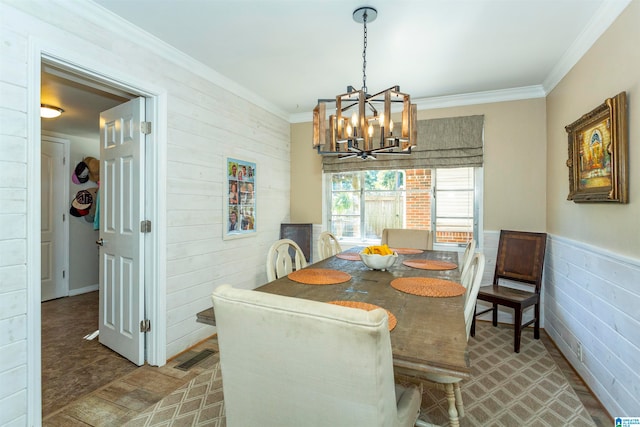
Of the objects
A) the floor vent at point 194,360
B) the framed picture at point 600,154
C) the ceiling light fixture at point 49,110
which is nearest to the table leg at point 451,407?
Answer: the framed picture at point 600,154

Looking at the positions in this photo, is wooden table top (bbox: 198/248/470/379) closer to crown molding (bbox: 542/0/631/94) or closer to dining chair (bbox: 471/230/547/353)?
dining chair (bbox: 471/230/547/353)

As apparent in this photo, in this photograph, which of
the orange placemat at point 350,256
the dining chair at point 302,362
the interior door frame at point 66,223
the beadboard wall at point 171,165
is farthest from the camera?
the interior door frame at point 66,223

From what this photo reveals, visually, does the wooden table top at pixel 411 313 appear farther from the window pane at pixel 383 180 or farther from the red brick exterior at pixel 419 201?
the window pane at pixel 383 180

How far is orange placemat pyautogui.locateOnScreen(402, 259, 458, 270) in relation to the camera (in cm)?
226

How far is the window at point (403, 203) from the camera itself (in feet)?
11.6

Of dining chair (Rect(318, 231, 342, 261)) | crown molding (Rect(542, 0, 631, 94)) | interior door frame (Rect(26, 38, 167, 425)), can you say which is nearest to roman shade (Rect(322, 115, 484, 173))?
crown molding (Rect(542, 0, 631, 94))

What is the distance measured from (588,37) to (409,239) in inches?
82.5

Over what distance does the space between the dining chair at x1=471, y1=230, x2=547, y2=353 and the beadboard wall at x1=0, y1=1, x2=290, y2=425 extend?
2.44 metres

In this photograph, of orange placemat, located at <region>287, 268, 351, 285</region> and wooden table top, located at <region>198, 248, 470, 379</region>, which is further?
orange placemat, located at <region>287, 268, 351, 285</region>

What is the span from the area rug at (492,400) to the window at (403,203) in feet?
4.90

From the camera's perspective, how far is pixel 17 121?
159cm

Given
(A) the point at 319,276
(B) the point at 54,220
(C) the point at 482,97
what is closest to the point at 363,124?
(A) the point at 319,276

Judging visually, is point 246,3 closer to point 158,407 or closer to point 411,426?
point 411,426

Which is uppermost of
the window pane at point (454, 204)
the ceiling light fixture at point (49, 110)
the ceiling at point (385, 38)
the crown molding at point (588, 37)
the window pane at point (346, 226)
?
the ceiling at point (385, 38)
